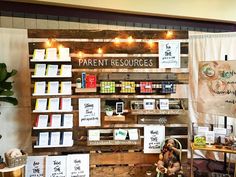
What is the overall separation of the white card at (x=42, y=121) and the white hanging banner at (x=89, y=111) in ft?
1.43

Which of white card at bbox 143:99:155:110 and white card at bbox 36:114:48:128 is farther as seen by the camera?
white card at bbox 143:99:155:110

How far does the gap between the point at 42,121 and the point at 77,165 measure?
0.75 meters

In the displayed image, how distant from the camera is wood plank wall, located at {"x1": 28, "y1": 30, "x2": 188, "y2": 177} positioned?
3043 mm

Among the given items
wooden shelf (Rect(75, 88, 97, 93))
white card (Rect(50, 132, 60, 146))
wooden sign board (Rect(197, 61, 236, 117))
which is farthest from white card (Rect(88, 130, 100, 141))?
wooden sign board (Rect(197, 61, 236, 117))

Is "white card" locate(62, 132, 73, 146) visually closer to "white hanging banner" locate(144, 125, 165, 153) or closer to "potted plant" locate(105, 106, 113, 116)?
"potted plant" locate(105, 106, 113, 116)

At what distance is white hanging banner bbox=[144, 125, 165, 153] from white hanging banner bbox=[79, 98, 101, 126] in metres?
0.68

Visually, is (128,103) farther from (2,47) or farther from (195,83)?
(2,47)

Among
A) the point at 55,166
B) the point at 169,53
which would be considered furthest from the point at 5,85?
the point at 169,53

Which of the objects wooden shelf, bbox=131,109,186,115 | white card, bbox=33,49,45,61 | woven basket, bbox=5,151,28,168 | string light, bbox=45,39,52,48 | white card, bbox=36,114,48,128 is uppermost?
string light, bbox=45,39,52,48

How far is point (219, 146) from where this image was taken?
294 centimetres

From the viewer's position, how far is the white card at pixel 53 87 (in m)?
2.96

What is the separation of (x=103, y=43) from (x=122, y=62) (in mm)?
350

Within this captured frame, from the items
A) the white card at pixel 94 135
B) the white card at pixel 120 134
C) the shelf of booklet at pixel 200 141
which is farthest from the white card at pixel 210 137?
the white card at pixel 94 135

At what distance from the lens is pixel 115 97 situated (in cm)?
308
